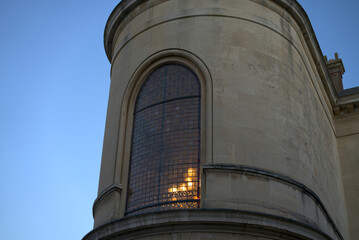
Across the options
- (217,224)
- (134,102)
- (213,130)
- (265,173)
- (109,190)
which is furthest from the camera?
(134,102)

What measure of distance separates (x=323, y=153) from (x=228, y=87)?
21.5 feet

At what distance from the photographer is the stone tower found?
1805cm

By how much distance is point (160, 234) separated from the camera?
1769 cm

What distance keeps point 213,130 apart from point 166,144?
1.90m

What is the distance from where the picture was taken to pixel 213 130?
19391mm

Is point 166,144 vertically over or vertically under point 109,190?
over

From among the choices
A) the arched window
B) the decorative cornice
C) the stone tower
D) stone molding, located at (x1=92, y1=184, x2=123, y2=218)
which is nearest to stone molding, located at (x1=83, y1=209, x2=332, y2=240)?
the stone tower

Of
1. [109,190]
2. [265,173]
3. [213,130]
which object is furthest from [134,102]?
[265,173]

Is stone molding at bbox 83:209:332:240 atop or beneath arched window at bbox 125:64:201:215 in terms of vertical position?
beneath

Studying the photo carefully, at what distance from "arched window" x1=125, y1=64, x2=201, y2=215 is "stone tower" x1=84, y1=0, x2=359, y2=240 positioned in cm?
4

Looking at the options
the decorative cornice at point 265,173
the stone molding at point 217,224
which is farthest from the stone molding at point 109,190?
the decorative cornice at point 265,173

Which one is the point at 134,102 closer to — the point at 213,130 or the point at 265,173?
the point at 213,130

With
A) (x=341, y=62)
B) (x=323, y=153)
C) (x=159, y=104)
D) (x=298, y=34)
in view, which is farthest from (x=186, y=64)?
(x=341, y=62)

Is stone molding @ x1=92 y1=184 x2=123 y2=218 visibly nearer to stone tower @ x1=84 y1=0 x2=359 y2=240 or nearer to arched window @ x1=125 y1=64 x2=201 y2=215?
stone tower @ x1=84 y1=0 x2=359 y2=240
